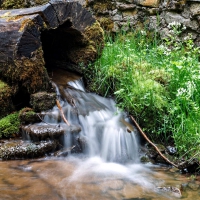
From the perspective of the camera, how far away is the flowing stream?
2428mm

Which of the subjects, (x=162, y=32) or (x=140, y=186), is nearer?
(x=140, y=186)

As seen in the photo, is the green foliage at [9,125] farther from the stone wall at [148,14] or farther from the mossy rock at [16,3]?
the mossy rock at [16,3]

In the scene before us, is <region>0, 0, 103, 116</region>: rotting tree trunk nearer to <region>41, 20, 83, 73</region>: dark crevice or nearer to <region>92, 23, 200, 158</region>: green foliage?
<region>41, 20, 83, 73</region>: dark crevice

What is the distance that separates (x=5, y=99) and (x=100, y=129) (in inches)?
47.5

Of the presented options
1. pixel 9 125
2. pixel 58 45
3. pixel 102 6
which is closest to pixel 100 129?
pixel 9 125

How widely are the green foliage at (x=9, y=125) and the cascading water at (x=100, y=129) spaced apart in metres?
0.37

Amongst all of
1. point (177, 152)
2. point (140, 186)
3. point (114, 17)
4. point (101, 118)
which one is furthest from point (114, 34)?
point (140, 186)

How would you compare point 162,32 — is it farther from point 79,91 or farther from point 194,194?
point 194,194

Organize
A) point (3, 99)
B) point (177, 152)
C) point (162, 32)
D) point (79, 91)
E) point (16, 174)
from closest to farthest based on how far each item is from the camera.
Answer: point (16, 174) < point (177, 152) < point (3, 99) < point (79, 91) < point (162, 32)

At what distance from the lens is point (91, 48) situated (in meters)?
4.77

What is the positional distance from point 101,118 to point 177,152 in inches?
39.2

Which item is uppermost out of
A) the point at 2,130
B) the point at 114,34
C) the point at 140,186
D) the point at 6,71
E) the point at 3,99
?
the point at 114,34

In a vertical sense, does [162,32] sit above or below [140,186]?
above

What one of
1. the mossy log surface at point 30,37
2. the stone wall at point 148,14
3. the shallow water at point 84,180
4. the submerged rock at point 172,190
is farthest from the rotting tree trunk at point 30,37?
the stone wall at point 148,14
